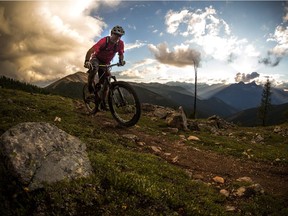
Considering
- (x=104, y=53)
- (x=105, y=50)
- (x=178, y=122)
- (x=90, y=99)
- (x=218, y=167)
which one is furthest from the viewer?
(x=178, y=122)

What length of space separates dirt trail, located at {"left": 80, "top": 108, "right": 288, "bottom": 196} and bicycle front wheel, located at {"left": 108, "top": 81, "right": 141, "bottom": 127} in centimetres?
128

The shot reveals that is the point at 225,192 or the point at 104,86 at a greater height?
the point at 104,86

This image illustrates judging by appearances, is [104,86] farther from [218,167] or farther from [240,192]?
[240,192]

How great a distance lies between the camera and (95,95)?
14773mm

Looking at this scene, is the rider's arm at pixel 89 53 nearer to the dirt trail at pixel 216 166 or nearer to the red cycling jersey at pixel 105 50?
the red cycling jersey at pixel 105 50

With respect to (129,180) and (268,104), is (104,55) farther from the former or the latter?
(268,104)

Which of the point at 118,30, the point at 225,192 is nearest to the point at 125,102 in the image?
the point at 118,30

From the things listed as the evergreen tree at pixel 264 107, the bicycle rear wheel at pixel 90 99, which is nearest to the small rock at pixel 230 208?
the bicycle rear wheel at pixel 90 99

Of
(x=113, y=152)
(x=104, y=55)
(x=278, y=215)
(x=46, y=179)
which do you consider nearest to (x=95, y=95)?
(x=104, y=55)

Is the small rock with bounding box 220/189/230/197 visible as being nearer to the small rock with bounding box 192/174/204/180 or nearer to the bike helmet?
the small rock with bounding box 192/174/204/180

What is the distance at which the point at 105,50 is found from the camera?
13.8m

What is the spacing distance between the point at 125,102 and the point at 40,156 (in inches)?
266

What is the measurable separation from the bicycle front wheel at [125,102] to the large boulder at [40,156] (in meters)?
5.06

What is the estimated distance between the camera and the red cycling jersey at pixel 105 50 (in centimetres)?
1362
